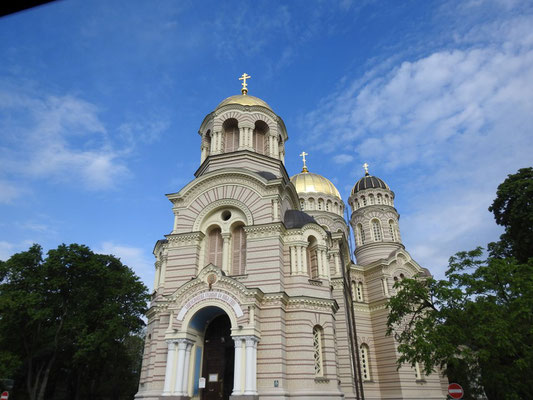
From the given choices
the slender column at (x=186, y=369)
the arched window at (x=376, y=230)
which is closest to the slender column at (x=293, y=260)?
the slender column at (x=186, y=369)

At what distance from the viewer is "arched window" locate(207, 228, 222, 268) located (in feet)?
68.7

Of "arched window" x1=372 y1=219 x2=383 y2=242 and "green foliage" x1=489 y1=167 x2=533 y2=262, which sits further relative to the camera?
"arched window" x1=372 y1=219 x2=383 y2=242

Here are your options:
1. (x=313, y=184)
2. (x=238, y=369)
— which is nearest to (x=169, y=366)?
(x=238, y=369)

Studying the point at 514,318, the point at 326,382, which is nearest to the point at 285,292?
the point at 326,382

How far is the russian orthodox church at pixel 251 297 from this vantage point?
17.4 meters

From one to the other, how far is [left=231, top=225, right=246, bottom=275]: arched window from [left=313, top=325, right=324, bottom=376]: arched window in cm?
479

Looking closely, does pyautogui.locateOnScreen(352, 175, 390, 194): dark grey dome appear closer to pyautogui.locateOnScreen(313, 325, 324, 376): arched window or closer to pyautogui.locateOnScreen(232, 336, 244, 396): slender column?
pyautogui.locateOnScreen(313, 325, 324, 376): arched window

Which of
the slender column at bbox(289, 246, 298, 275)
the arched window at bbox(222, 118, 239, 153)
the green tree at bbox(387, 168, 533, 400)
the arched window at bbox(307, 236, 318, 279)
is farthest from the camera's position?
the arched window at bbox(222, 118, 239, 153)

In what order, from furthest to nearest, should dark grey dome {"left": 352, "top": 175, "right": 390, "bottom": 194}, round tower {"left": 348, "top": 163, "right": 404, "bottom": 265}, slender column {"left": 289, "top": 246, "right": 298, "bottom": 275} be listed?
dark grey dome {"left": 352, "top": 175, "right": 390, "bottom": 194}, round tower {"left": 348, "top": 163, "right": 404, "bottom": 265}, slender column {"left": 289, "top": 246, "right": 298, "bottom": 275}

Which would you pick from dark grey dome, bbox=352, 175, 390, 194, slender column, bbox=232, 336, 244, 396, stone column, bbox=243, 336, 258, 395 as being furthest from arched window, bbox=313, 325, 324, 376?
dark grey dome, bbox=352, 175, 390, 194

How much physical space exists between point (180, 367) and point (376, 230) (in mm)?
25505

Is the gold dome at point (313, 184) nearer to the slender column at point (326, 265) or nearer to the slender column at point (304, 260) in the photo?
the slender column at point (326, 265)

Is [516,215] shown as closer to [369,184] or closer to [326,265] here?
[326,265]

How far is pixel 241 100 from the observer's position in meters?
26.8
